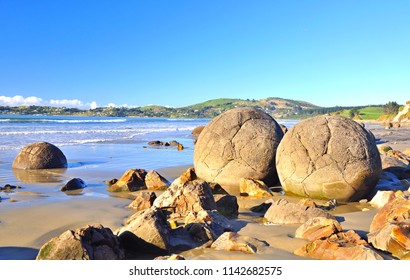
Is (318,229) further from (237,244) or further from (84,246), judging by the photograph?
(84,246)

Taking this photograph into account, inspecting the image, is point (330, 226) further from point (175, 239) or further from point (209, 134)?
point (209, 134)

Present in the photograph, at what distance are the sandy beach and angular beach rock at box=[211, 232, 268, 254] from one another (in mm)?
80

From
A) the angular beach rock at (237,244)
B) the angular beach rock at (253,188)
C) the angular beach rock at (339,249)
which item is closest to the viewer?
the angular beach rock at (339,249)

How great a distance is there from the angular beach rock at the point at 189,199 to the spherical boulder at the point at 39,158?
24.8 ft

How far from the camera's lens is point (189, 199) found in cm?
628

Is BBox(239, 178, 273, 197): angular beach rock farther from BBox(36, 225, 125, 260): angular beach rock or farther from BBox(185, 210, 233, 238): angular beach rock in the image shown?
BBox(36, 225, 125, 260): angular beach rock

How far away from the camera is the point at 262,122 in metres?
9.84

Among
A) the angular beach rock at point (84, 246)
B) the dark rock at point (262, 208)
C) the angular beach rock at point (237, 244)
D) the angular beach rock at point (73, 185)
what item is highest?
the angular beach rock at point (84, 246)

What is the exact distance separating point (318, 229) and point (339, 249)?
79 centimetres

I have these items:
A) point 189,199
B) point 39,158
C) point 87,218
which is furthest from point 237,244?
point 39,158

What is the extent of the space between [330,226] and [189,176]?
495cm

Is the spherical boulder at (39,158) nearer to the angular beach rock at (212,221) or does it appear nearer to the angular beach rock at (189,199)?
the angular beach rock at (189,199)

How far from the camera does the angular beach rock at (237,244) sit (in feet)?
14.3

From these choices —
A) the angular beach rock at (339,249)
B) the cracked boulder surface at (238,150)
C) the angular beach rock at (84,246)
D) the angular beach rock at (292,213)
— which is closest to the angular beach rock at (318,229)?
the angular beach rock at (339,249)
